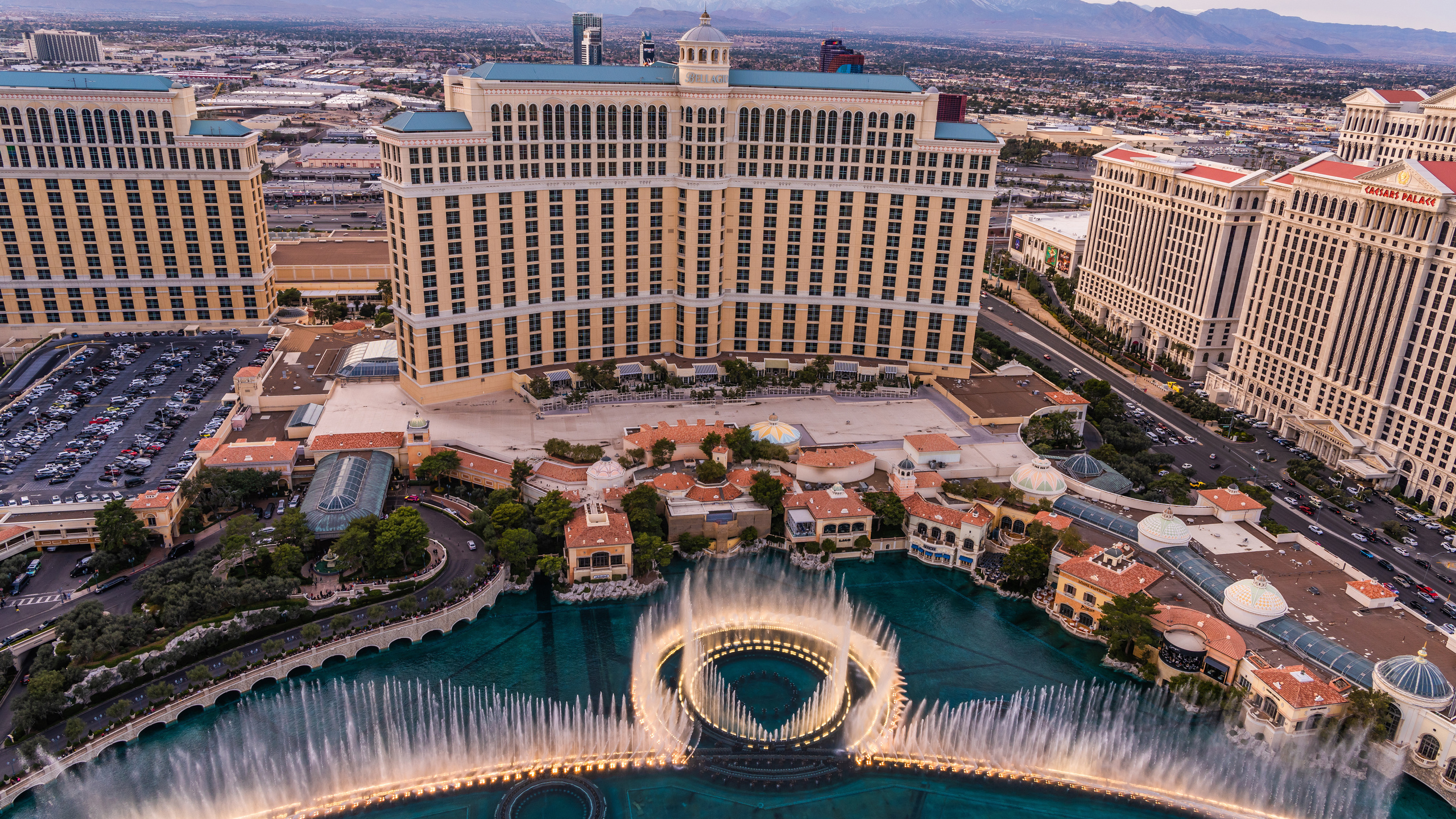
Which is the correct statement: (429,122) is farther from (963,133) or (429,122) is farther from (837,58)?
(963,133)

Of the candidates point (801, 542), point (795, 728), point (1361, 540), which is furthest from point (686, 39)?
point (1361, 540)

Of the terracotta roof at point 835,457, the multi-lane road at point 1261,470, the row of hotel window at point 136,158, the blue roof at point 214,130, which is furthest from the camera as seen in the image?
the blue roof at point 214,130

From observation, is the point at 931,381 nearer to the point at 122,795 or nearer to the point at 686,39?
the point at 686,39

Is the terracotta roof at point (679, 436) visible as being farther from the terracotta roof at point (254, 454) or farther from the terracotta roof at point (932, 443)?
the terracotta roof at point (254, 454)

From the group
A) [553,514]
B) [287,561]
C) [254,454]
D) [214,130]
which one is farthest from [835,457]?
[214,130]

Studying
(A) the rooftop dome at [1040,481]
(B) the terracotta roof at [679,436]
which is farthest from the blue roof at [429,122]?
(A) the rooftop dome at [1040,481]

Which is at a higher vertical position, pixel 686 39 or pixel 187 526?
pixel 686 39
